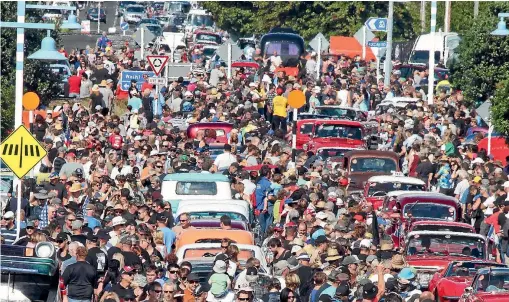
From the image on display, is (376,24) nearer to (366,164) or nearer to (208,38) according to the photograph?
(366,164)

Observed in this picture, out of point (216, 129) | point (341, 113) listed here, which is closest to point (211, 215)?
point (216, 129)

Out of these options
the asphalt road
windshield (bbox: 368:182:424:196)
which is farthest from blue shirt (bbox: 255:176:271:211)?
the asphalt road

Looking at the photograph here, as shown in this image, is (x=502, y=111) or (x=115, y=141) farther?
(x=502, y=111)

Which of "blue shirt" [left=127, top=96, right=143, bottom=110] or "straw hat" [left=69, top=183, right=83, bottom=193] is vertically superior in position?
"blue shirt" [left=127, top=96, right=143, bottom=110]

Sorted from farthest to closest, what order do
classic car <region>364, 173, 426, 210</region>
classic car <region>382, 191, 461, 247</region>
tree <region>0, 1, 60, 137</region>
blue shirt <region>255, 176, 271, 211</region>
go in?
tree <region>0, 1, 60, 137</region> → classic car <region>364, 173, 426, 210</region> → blue shirt <region>255, 176, 271, 211</region> → classic car <region>382, 191, 461, 247</region>

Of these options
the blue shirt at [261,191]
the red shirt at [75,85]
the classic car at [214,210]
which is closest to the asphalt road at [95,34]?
the red shirt at [75,85]

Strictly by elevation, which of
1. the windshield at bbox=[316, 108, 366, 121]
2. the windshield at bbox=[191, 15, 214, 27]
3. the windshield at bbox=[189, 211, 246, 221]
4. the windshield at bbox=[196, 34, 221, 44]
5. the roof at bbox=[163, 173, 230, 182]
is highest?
the windshield at bbox=[191, 15, 214, 27]

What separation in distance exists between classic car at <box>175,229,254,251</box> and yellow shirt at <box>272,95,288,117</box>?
17.9 metres

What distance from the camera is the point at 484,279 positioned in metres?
22.3

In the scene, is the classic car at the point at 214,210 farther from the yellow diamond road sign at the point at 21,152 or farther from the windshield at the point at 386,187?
the windshield at the point at 386,187

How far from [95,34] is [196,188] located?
204ft

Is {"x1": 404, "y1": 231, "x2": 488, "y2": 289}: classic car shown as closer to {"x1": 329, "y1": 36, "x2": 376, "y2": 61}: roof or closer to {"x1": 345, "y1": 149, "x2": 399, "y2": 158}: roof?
{"x1": 345, "y1": 149, "x2": 399, "y2": 158}: roof

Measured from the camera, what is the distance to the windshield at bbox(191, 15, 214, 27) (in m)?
88.7

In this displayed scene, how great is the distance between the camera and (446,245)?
85.9ft
